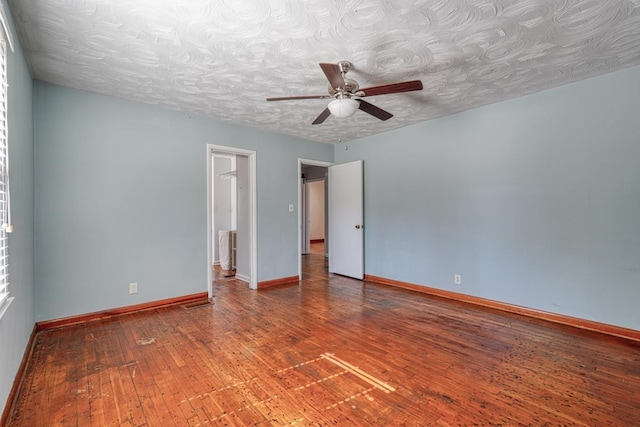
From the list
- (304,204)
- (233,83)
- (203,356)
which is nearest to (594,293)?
(203,356)

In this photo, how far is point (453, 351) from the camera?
2529 mm

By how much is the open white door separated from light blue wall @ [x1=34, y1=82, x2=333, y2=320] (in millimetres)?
1905

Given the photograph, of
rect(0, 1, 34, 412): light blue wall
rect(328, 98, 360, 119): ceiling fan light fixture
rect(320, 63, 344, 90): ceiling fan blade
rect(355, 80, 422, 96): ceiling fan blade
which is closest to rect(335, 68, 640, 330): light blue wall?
rect(355, 80, 422, 96): ceiling fan blade

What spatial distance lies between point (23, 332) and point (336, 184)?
4.43m

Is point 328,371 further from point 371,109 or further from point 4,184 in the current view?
point 4,184

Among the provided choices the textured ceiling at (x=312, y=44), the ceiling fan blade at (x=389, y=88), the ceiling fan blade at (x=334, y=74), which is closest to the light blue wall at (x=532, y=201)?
the textured ceiling at (x=312, y=44)

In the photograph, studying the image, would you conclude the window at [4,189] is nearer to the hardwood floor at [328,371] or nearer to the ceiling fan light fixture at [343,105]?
the hardwood floor at [328,371]

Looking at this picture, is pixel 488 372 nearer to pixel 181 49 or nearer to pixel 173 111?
pixel 181 49

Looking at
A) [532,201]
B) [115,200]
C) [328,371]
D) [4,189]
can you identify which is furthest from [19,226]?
[532,201]

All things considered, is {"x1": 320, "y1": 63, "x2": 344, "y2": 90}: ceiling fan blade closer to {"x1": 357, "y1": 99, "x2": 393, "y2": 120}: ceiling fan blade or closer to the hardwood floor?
{"x1": 357, "y1": 99, "x2": 393, "y2": 120}: ceiling fan blade

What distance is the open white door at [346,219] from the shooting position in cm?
516

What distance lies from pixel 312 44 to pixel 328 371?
2.53m

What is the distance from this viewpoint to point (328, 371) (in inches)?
87.4

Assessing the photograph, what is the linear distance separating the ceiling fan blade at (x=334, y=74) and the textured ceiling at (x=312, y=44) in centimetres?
30
